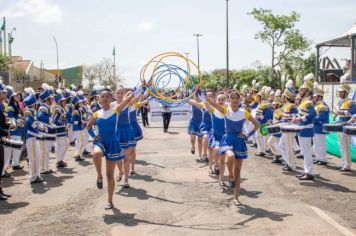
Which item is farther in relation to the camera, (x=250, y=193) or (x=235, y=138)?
(x=250, y=193)

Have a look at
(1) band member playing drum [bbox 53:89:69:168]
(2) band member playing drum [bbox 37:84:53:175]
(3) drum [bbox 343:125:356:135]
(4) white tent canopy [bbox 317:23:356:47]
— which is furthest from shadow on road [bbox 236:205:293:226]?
(4) white tent canopy [bbox 317:23:356:47]

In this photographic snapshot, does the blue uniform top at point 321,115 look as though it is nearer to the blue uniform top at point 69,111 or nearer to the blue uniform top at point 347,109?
the blue uniform top at point 347,109

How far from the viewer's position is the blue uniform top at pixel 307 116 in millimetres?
9852

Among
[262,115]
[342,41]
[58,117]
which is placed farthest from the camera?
[342,41]

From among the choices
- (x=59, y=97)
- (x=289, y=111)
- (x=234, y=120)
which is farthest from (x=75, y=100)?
(x=234, y=120)

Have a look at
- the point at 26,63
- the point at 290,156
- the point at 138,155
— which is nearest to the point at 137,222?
the point at 290,156

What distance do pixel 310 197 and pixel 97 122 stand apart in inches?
169

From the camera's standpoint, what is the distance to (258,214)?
6.80 meters

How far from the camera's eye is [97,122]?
7.36 m

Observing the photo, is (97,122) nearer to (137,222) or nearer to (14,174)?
(137,222)

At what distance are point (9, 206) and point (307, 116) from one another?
6.82 m

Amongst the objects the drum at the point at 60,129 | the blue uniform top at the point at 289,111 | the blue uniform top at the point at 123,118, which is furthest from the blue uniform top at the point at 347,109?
the drum at the point at 60,129

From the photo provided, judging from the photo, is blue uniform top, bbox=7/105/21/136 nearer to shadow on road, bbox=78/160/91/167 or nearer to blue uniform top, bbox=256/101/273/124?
shadow on road, bbox=78/160/91/167

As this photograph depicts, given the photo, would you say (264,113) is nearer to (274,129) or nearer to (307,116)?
(274,129)
